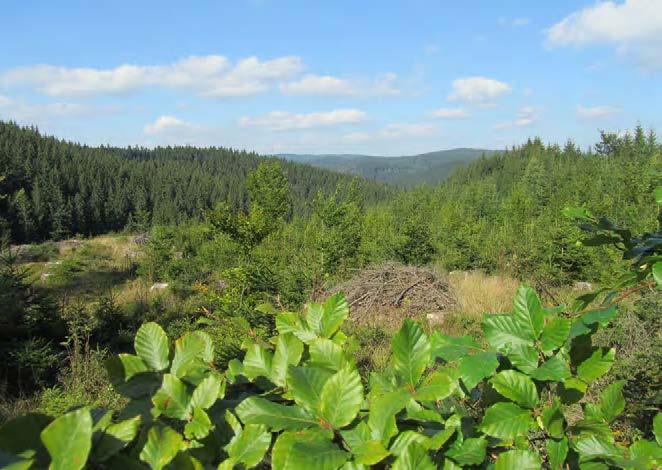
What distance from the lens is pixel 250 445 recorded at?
626mm

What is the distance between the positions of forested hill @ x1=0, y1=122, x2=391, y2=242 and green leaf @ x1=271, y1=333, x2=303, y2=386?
118ft

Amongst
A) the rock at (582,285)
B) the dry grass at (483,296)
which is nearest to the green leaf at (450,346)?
the dry grass at (483,296)

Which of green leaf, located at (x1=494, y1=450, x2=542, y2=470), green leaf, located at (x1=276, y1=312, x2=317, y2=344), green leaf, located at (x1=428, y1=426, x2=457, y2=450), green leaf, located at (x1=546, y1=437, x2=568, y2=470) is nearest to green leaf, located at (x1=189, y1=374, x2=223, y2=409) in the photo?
green leaf, located at (x1=276, y1=312, x2=317, y2=344)

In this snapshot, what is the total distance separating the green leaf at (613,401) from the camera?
0.78 metres

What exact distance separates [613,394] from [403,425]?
16.2 inches

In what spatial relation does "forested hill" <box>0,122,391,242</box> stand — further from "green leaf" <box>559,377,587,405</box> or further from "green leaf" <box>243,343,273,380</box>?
"green leaf" <box>559,377,587,405</box>

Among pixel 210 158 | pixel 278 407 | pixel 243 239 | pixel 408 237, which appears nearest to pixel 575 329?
pixel 278 407

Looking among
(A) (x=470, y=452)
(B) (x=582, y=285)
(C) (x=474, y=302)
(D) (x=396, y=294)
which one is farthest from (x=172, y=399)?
(B) (x=582, y=285)

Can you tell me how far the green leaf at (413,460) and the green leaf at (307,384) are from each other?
5.5 inches

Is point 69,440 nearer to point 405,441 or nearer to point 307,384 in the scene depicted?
point 307,384

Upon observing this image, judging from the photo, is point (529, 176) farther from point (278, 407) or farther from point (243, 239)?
point (278, 407)

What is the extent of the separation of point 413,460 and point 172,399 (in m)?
0.38

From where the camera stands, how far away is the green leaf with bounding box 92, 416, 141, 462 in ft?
1.61

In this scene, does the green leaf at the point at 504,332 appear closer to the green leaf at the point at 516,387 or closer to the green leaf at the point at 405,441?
the green leaf at the point at 516,387
